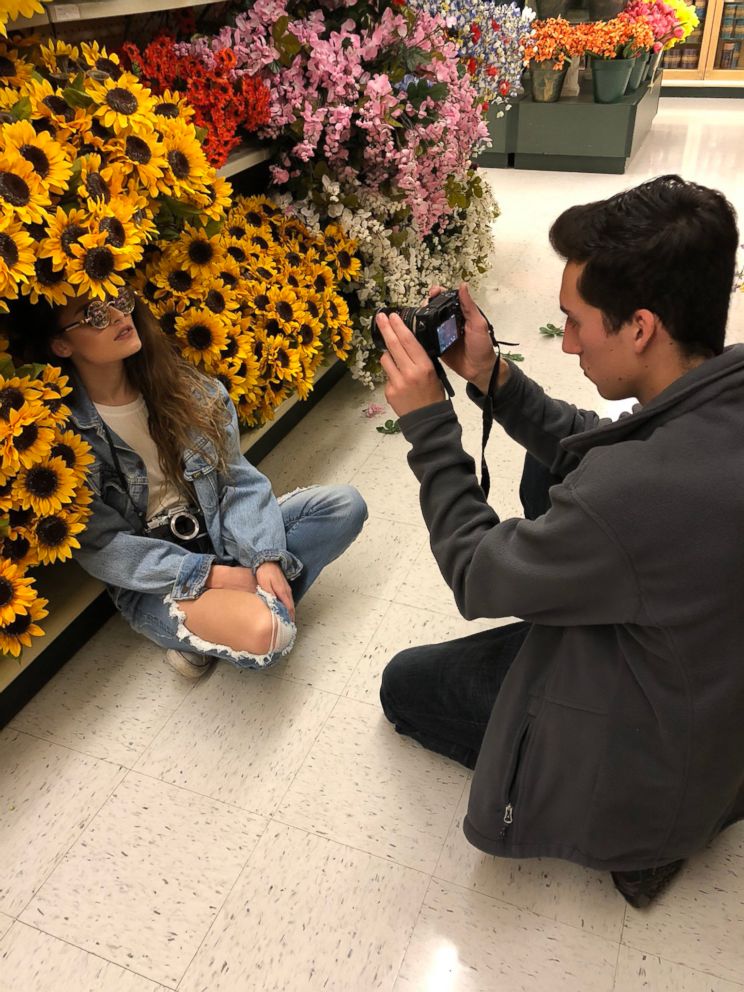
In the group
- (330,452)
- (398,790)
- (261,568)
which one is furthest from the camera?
(330,452)

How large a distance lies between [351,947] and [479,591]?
2.37 ft

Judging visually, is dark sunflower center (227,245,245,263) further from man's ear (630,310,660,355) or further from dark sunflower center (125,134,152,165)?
man's ear (630,310,660,355)

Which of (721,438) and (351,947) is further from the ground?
(721,438)

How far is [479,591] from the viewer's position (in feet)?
3.41

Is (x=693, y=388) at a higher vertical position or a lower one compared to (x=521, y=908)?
higher

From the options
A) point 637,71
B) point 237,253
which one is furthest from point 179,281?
point 637,71

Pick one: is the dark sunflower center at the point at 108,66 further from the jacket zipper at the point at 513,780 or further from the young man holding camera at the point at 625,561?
the jacket zipper at the point at 513,780

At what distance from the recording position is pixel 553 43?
509 cm

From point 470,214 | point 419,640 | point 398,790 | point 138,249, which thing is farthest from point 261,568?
point 470,214

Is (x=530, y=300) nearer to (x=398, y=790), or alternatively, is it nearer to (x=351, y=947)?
(x=398, y=790)

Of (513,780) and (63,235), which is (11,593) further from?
(513,780)

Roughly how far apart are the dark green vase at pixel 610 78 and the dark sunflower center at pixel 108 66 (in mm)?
4536

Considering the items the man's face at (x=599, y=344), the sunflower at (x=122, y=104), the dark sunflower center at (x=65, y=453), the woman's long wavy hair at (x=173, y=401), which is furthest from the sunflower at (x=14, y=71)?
the man's face at (x=599, y=344)

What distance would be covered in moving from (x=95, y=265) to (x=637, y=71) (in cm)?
553
